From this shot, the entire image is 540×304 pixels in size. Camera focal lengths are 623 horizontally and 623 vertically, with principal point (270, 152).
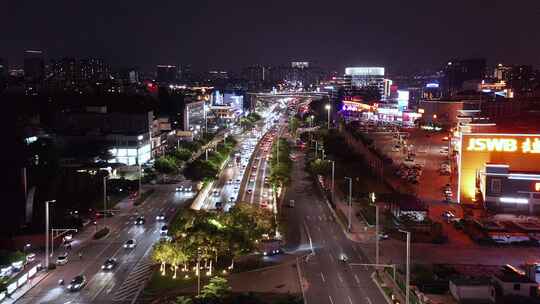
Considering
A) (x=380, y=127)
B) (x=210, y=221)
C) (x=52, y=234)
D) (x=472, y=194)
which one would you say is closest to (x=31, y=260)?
(x=52, y=234)

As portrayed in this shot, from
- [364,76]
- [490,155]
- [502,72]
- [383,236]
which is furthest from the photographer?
[364,76]

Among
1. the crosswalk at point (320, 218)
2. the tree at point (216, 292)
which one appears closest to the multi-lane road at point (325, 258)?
the crosswalk at point (320, 218)

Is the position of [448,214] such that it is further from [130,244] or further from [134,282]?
[134,282]

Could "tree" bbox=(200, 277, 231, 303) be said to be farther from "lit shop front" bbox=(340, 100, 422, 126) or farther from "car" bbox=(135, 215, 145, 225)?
A: "lit shop front" bbox=(340, 100, 422, 126)

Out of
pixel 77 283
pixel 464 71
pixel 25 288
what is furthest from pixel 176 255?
pixel 464 71

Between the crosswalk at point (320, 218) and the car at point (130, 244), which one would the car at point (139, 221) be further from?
the crosswalk at point (320, 218)

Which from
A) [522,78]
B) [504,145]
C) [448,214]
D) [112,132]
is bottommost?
[448,214]
